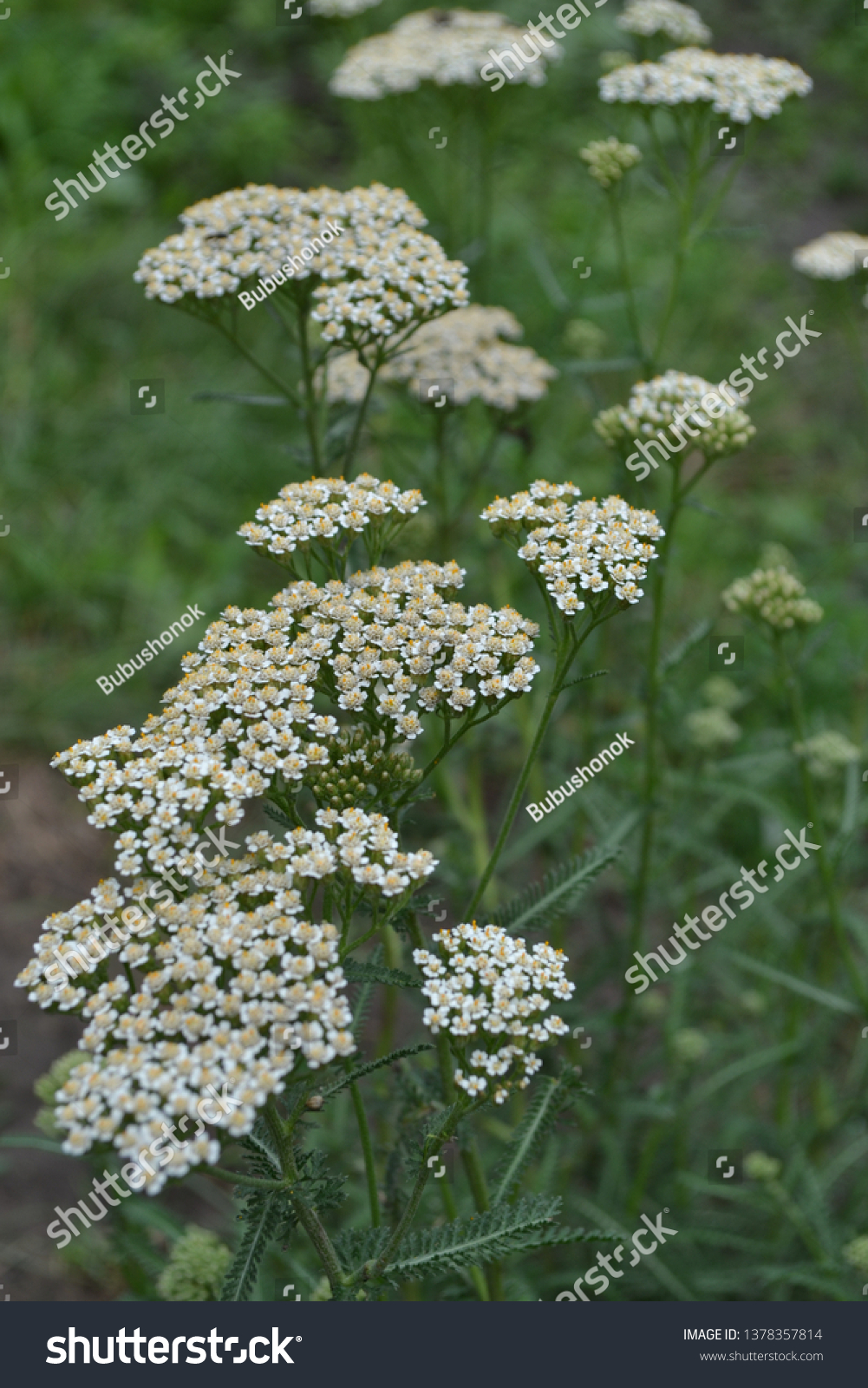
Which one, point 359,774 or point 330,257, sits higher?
point 330,257

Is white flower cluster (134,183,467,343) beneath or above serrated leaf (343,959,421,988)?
above

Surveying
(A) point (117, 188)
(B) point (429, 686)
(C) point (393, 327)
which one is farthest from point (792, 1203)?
(A) point (117, 188)

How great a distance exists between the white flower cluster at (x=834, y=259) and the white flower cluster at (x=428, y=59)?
1.22 metres

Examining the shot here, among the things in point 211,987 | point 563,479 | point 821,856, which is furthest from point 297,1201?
point 563,479

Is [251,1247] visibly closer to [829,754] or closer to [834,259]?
[829,754]

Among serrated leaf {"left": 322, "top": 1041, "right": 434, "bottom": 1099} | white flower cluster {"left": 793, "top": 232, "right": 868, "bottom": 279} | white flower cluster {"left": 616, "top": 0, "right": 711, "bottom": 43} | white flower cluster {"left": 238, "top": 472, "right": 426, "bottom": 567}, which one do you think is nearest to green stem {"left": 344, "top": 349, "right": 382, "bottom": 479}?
white flower cluster {"left": 238, "top": 472, "right": 426, "bottom": 567}

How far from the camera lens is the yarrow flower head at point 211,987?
6.07 ft

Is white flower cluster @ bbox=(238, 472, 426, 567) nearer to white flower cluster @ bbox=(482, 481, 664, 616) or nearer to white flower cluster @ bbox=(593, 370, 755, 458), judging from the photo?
white flower cluster @ bbox=(482, 481, 664, 616)

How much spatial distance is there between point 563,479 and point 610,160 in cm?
323

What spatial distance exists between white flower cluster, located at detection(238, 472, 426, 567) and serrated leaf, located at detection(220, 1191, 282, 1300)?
4.48 ft

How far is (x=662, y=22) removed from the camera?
3928 millimetres

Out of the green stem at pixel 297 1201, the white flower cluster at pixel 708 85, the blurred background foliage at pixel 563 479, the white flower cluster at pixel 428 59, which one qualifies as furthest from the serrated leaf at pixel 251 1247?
the white flower cluster at pixel 428 59

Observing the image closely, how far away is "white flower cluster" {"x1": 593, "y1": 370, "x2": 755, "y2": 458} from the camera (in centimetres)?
300

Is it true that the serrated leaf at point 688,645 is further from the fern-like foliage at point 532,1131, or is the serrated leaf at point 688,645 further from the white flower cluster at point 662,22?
the white flower cluster at point 662,22
